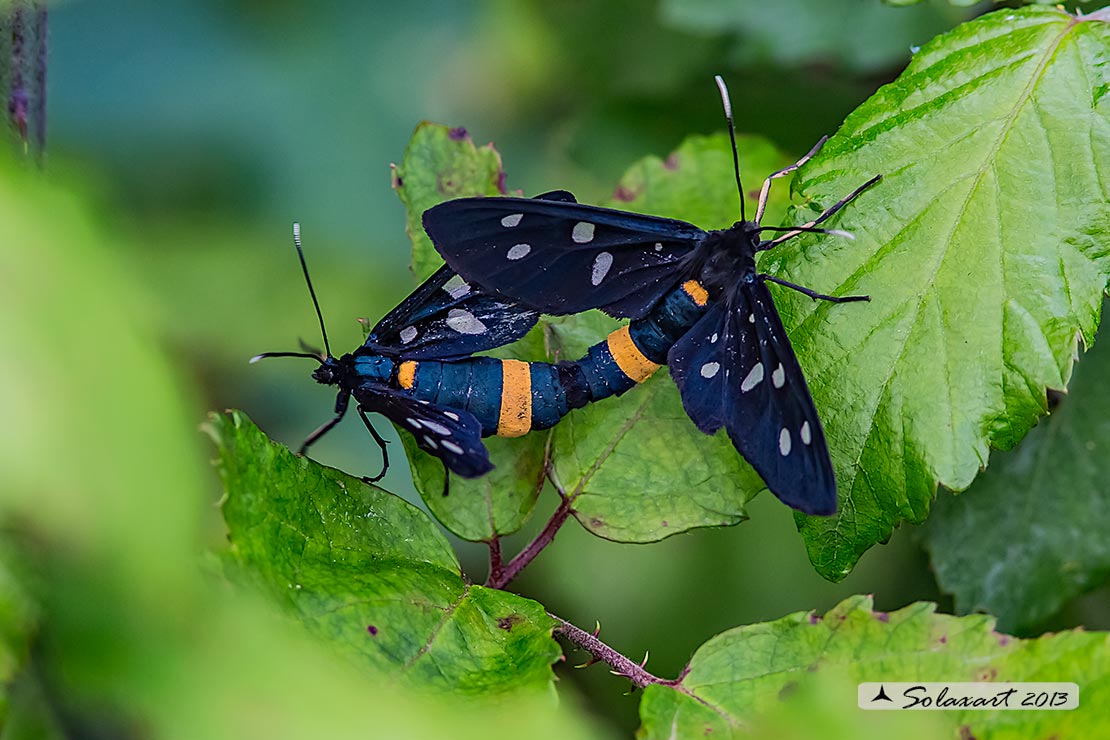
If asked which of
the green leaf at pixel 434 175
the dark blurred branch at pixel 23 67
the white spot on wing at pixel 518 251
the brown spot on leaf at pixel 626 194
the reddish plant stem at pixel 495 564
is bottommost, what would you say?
the reddish plant stem at pixel 495 564

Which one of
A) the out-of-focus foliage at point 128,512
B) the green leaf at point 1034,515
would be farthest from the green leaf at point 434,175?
the green leaf at point 1034,515

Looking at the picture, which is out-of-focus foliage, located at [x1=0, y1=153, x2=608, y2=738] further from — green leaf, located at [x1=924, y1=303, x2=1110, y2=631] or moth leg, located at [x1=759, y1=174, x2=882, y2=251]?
green leaf, located at [x1=924, y1=303, x2=1110, y2=631]

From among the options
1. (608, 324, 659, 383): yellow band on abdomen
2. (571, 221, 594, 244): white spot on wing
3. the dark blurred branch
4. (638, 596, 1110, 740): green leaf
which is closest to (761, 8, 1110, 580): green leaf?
(638, 596, 1110, 740): green leaf

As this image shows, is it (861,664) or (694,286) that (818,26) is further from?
(861,664)

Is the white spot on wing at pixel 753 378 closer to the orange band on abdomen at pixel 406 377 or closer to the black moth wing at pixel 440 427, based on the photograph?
the black moth wing at pixel 440 427

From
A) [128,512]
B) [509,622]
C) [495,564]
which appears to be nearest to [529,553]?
[495,564]
